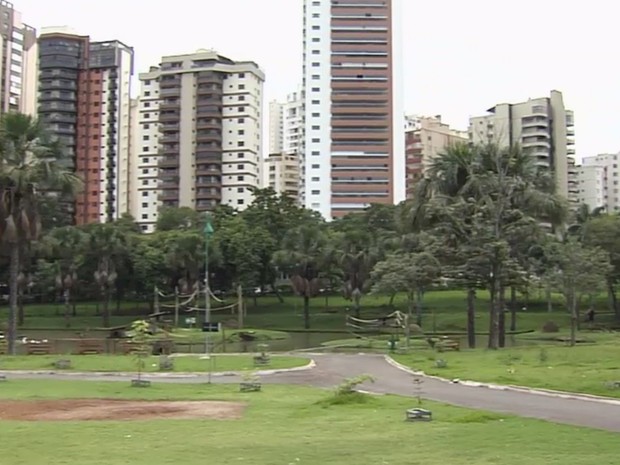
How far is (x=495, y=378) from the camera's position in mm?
22219

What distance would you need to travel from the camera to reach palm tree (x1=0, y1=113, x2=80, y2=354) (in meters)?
35.1

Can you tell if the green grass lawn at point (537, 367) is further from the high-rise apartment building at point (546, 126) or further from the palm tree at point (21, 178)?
the high-rise apartment building at point (546, 126)

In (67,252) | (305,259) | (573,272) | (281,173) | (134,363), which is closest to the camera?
(134,363)

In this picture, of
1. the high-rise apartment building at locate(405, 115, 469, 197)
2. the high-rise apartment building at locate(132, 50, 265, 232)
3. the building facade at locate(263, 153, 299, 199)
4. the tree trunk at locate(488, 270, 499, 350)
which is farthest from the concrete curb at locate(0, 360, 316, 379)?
the building facade at locate(263, 153, 299, 199)

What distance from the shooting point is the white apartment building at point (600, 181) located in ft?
489

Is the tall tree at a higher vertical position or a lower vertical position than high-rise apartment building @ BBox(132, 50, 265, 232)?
lower

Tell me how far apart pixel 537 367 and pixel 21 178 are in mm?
22241

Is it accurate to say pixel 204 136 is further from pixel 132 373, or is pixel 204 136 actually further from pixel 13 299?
pixel 132 373

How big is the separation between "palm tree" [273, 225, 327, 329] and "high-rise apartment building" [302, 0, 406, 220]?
165 feet

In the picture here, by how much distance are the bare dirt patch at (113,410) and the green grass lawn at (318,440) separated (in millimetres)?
776

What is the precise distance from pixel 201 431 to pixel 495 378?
35.8ft

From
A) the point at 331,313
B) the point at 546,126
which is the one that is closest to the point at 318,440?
the point at 331,313

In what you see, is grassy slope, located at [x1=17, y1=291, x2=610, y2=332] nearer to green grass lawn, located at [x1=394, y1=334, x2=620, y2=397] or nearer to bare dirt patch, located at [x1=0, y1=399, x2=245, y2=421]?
green grass lawn, located at [x1=394, y1=334, x2=620, y2=397]

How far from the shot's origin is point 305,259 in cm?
6550
